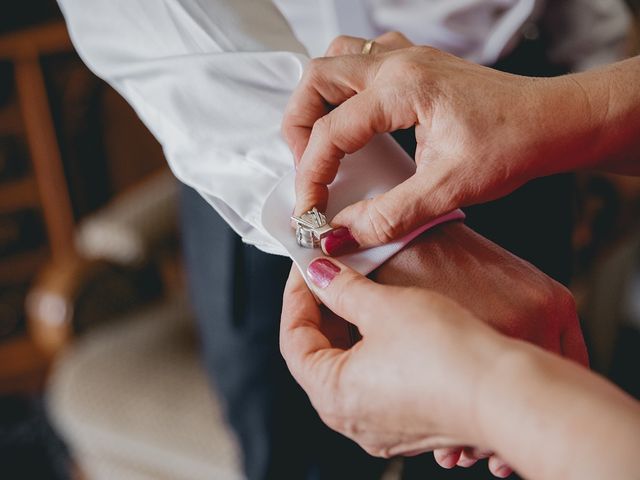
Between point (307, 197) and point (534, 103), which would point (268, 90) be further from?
point (534, 103)

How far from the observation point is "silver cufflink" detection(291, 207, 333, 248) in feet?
1.71

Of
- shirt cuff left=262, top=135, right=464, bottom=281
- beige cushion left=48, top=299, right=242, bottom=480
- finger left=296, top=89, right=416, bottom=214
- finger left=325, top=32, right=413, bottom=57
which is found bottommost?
beige cushion left=48, top=299, right=242, bottom=480

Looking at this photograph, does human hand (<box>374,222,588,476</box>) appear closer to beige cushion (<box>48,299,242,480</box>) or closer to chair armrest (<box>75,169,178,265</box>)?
beige cushion (<box>48,299,242,480</box>)

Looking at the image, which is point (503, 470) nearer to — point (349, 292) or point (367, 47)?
point (349, 292)

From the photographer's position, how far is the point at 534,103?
0.49 m

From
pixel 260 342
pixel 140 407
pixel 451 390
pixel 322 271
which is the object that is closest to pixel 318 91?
pixel 322 271

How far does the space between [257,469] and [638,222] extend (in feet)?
3.32

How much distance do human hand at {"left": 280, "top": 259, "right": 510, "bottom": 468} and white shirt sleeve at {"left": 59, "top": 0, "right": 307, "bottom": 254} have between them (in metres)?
0.10

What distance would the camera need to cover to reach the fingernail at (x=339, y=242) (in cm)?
52

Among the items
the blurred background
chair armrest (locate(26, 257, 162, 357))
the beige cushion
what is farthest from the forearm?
chair armrest (locate(26, 257, 162, 357))

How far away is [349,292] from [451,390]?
4.3 inches

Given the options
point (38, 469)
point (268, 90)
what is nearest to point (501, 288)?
point (268, 90)

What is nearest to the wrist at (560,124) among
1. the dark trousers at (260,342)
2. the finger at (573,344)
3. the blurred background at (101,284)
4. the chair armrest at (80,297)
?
the finger at (573,344)

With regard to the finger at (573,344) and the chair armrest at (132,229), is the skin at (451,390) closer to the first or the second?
the finger at (573,344)
